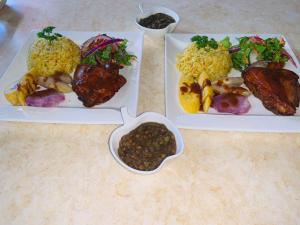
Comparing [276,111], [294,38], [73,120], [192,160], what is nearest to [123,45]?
[73,120]

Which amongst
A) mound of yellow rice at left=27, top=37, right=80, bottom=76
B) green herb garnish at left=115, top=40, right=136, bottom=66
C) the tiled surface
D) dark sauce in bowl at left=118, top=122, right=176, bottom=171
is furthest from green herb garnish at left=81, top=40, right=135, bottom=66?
dark sauce in bowl at left=118, top=122, right=176, bottom=171

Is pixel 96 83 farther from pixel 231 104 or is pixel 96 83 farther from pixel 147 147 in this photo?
pixel 231 104

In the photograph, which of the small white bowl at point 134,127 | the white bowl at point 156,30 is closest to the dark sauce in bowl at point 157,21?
the white bowl at point 156,30

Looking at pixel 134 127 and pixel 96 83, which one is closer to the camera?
pixel 134 127

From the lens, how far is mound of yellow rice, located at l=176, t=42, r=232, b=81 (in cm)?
182

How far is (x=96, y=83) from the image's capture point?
5.47 feet

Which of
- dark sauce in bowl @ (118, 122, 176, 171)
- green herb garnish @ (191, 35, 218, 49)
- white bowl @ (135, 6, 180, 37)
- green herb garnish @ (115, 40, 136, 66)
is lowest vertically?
dark sauce in bowl @ (118, 122, 176, 171)

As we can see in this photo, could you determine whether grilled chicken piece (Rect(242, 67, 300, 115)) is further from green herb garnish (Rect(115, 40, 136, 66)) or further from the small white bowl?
green herb garnish (Rect(115, 40, 136, 66))

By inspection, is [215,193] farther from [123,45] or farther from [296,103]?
[123,45]

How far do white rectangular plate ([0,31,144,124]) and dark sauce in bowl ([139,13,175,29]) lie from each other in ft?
1.13

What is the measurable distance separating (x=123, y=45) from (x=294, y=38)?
1.52 meters

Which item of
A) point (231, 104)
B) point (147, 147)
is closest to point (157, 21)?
point (231, 104)

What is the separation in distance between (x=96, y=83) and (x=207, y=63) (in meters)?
0.75

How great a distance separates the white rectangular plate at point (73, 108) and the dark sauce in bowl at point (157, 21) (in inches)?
13.6
